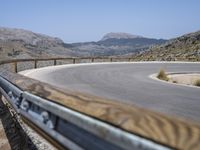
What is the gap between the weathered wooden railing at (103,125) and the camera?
2.19m

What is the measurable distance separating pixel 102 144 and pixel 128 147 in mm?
623

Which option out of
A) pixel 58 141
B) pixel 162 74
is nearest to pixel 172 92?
pixel 162 74

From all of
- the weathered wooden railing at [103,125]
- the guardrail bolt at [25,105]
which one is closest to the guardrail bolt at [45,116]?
the weathered wooden railing at [103,125]

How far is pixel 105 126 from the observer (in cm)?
275

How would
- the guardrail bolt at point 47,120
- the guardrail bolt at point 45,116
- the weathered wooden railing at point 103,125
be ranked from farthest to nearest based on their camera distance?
the guardrail bolt at point 45,116 → the guardrail bolt at point 47,120 → the weathered wooden railing at point 103,125

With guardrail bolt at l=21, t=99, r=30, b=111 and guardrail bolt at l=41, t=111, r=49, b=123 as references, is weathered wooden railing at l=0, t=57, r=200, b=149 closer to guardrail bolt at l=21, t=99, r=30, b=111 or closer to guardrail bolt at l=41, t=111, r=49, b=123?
guardrail bolt at l=41, t=111, r=49, b=123

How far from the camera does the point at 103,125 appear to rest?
2.78 metres

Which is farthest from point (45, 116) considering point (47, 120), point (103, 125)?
point (103, 125)

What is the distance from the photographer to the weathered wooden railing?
2.19 m

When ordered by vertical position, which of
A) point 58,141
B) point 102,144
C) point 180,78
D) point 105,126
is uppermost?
point 105,126

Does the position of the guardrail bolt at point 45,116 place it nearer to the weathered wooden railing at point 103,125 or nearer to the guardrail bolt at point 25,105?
the weathered wooden railing at point 103,125

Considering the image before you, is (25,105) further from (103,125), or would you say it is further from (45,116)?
(103,125)

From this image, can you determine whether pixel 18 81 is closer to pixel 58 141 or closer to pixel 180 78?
pixel 58 141

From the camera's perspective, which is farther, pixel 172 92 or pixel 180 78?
pixel 180 78
